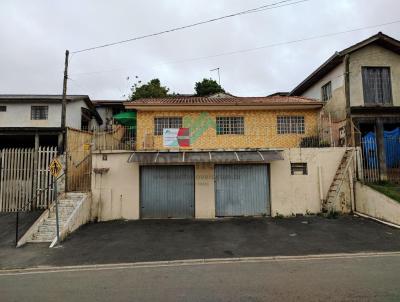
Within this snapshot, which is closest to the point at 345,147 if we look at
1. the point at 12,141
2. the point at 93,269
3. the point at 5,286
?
the point at 93,269

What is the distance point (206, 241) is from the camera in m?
9.62

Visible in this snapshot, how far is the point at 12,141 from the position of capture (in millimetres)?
20531

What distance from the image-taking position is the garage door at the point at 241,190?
44.6 ft

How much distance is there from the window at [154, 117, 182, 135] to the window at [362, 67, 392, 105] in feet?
34.2

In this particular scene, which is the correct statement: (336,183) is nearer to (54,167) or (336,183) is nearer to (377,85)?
(377,85)

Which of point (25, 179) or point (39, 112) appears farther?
point (39, 112)

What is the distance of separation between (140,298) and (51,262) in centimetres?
416

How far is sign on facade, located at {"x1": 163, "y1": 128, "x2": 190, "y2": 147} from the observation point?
52.9ft

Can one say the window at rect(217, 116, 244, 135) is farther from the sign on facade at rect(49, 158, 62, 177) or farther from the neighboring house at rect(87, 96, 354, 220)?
the sign on facade at rect(49, 158, 62, 177)

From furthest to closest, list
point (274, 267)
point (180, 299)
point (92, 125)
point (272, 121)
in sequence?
point (92, 125), point (272, 121), point (274, 267), point (180, 299)

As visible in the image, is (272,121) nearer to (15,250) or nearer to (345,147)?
(345,147)

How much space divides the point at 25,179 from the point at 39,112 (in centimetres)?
1148

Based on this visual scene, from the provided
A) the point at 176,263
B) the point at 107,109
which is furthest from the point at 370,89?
the point at 107,109

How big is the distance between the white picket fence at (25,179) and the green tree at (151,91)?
61.1 ft
